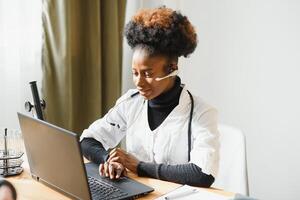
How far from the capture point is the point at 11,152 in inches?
60.1

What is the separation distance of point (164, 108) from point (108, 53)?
0.84 m

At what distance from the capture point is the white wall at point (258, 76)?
7.34ft

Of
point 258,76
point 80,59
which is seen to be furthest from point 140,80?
point 258,76

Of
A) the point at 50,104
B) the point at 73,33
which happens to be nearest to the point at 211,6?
the point at 73,33

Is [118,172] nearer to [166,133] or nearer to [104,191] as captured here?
[104,191]

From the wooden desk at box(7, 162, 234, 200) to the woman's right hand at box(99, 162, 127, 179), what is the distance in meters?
0.05

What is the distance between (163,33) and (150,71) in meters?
0.14

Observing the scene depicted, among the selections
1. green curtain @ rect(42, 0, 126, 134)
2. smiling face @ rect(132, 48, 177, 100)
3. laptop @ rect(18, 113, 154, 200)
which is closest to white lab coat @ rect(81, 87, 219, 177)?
smiling face @ rect(132, 48, 177, 100)

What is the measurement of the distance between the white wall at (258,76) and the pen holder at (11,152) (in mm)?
1118

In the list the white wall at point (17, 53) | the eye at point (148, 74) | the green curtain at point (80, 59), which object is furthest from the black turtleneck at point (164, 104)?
the white wall at point (17, 53)

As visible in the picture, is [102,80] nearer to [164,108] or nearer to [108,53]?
[108,53]

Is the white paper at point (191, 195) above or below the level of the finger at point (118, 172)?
below

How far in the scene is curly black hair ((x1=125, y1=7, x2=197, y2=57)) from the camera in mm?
1501

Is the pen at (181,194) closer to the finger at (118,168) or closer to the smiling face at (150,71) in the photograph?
the finger at (118,168)
